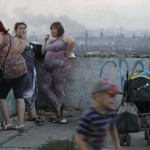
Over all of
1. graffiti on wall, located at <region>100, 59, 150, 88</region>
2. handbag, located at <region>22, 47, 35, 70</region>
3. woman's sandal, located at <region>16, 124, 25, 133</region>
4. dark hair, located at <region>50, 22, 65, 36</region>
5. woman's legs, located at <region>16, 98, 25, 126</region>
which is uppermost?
dark hair, located at <region>50, 22, 65, 36</region>

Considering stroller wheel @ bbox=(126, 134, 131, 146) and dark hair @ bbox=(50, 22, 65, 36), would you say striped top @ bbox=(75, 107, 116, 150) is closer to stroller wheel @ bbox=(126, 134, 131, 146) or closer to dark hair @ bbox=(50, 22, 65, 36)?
stroller wheel @ bbox=(126, 134, 131, 146)

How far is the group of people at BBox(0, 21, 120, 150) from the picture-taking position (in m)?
4.20

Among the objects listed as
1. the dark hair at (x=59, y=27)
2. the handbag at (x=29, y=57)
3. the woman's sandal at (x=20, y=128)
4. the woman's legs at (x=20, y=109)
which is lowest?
the woman's sandal at (x=20, y=128)

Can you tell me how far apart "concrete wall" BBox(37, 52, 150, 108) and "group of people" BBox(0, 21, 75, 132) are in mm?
671

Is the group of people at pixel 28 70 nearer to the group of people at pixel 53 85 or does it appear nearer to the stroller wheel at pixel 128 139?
the group of people at pixel 53 85

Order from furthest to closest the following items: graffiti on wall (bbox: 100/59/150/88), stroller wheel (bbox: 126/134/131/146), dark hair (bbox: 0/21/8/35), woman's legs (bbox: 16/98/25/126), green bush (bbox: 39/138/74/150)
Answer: graffiti on wall (bbox: 100/59/150/88), woman's legs (bbox: 16/98/25/126), dark hair (bbox: 0/21/8/35), stroller wheel (bbox: 126/134/131/146), green bush (bbox: 39/138/74/150)

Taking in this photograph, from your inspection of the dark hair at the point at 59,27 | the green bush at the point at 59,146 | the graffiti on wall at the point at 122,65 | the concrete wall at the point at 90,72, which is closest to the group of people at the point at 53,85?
the dark hair at the point at 59,27

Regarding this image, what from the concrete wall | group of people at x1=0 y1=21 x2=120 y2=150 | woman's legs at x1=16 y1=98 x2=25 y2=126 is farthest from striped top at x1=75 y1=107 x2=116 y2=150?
the concrete wall

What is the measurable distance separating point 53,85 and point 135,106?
235 centimetres

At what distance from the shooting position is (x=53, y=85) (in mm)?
9367

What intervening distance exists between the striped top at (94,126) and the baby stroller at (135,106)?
8.89 feet

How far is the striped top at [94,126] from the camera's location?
13.8 feet

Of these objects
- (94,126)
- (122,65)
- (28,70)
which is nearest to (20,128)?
(28,70)

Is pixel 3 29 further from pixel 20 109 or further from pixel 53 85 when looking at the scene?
pixel 53 85
